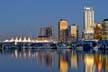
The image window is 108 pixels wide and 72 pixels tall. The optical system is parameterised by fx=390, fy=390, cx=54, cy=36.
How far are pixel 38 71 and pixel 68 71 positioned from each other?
3.76m

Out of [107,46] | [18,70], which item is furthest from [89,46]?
[18,70]

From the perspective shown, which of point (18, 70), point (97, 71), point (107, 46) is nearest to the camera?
point (97, 71)

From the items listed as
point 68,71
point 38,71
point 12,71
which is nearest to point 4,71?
point 12,71

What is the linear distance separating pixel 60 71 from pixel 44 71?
2.15m

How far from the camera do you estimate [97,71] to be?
44.8 meters

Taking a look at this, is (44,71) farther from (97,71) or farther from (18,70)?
(97,71)

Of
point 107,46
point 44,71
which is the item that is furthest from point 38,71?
point 107,46

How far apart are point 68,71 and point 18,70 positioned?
6669 mm

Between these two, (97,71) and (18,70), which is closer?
(97,71)

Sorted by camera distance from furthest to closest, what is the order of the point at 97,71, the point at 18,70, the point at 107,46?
the point at 107,46 → the point at 18,70 → the point at 97,71

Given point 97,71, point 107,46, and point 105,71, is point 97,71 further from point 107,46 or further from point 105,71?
point 107,46

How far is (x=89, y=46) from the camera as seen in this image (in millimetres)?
183500

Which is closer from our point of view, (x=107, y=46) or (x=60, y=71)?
(x=60, y=71)

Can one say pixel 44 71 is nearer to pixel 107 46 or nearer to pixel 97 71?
pixel 97 71
